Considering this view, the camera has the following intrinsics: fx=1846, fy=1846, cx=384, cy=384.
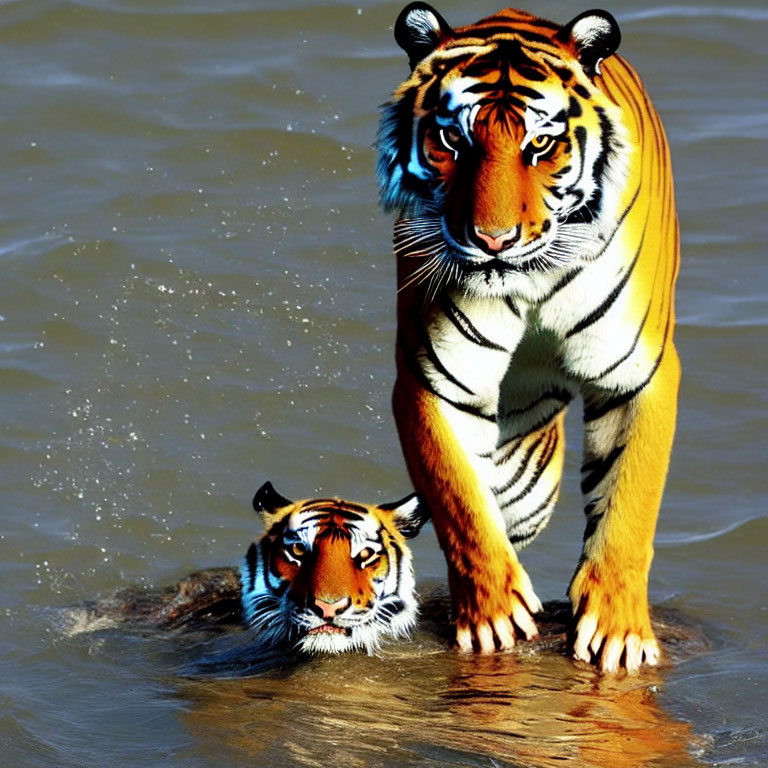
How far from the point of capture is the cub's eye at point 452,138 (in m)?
4.16

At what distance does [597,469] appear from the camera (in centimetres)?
470

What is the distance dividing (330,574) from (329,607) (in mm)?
76

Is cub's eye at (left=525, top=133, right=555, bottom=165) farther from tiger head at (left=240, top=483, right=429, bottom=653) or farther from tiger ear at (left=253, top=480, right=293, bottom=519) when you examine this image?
tiger ear at (left=253, top=480, right=293, bottom=519)

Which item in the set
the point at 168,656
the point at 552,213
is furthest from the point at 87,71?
the point at 552,213

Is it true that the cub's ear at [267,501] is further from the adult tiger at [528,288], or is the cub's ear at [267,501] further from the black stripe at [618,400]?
the black stripe at [618,400]

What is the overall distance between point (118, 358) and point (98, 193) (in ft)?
4.80

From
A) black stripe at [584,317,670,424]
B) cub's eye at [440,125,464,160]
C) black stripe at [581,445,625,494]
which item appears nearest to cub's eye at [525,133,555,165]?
cub's eye at [440,125,464,160]

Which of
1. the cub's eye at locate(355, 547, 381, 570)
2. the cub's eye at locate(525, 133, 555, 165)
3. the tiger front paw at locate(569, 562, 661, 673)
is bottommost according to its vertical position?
the tiger front paw at locate(569, 562, 661, 673)

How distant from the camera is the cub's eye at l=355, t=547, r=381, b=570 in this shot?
4.37 meters

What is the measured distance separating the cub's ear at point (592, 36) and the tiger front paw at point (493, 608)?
126 centimetres

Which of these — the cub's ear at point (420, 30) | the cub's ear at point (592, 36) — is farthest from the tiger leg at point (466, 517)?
the cub's ear at point (592, 36)

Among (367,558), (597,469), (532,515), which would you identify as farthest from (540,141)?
(532,515)

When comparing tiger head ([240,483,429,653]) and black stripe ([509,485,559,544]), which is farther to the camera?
black stripe ([509,485,559,544])

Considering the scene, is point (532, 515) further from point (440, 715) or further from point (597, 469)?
point (440, 715)
